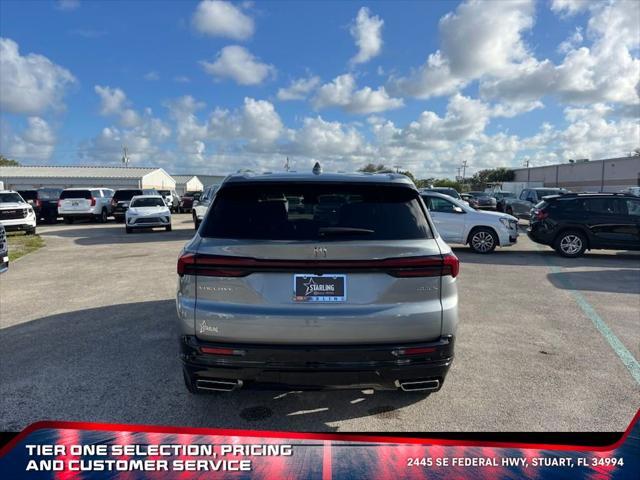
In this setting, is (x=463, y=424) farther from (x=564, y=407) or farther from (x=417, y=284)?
(x=417, y=284)

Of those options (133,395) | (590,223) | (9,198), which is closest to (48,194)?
(9,198)

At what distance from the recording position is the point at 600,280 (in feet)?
27.8

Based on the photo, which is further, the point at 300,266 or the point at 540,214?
the point at 540,214

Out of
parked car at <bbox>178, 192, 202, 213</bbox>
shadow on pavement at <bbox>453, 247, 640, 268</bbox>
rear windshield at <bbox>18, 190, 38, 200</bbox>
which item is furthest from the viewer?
parked car at <bbox>178, 192, 202, 213</bbox>

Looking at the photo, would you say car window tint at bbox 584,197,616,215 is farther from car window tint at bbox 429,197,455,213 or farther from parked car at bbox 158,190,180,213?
parked car at bbox 158,190,180,213

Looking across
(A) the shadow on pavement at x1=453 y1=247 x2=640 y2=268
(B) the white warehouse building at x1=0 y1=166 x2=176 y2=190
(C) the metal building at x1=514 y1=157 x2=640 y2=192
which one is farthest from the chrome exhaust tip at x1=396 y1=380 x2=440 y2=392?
(C) the metal building at x1=514 y1=157 x2=640 y2=192

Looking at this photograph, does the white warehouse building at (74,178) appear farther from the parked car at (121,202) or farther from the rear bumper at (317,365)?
the rear bumper at (317,365)

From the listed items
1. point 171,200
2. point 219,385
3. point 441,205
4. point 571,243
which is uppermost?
point 441,205

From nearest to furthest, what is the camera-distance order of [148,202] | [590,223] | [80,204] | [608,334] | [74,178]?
1. [608,334]
2. [590,223]
3. [148,202]
4. [80,204]
5. [74,178]

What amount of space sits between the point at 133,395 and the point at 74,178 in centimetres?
5975

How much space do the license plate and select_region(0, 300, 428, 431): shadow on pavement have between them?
3.47ft

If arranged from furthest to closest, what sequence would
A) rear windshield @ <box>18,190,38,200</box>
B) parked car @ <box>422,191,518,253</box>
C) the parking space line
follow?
rear windshield @ <box>18,190,38,200</box>
parked car @ <box>422,191,518,253</box>
the parking space line

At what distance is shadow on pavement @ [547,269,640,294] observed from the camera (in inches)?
305

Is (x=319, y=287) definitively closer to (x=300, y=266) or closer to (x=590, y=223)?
(x=300, y=266)
